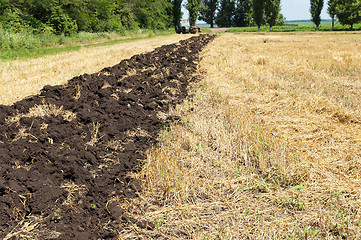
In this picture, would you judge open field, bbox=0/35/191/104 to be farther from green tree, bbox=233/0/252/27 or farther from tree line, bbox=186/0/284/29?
green tree, bbox=233/0/252/27

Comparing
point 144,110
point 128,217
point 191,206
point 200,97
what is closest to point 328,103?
point 200,97

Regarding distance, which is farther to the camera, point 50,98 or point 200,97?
point 200,97

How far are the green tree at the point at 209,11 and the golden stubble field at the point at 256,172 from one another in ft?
250

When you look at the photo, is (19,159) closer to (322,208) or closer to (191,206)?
(191,206)

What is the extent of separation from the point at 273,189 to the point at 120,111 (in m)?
2.75

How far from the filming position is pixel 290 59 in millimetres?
9398

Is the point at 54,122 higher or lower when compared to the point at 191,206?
higher

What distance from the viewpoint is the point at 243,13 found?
226ft

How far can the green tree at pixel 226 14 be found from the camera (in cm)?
7056

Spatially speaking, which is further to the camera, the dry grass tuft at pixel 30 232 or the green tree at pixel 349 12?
the green tree at pixel 349 12

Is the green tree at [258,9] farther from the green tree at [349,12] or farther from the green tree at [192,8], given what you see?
the green tree at [192,8]

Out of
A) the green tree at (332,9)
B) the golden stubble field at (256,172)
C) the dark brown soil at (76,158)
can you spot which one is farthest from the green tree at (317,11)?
the dark brown soil at (76,158)

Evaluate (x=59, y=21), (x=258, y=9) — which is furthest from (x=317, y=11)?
(x=59, y=21)

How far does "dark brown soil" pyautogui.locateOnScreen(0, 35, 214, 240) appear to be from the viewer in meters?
2.10
